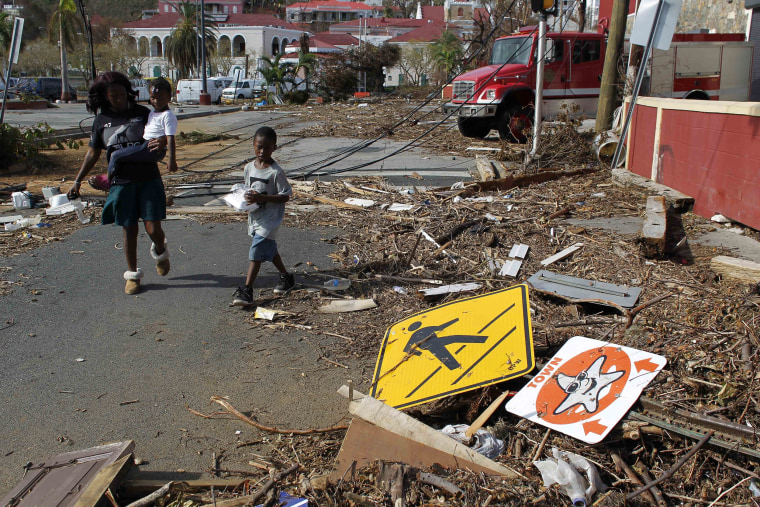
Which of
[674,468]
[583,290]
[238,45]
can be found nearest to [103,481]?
[674,468]

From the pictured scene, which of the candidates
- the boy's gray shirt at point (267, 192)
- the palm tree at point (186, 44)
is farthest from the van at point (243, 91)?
the boy's gray shirt at point (267, 192)

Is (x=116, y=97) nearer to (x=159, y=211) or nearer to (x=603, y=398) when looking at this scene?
(x=159, y=211)

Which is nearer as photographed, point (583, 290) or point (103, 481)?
point (103, 481)

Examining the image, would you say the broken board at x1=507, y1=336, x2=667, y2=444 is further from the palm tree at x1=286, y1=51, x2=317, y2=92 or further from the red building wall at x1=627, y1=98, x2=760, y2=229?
the palm tree at x1=286, y1=51, x2=317, y2=92

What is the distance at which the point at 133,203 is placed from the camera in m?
5.14

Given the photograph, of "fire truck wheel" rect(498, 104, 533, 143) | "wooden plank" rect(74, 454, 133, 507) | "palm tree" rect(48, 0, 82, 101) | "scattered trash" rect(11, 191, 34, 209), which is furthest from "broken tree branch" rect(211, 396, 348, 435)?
"palm tree" rect(48, 0, 82, 101)

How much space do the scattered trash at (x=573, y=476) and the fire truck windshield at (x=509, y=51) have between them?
14551 mm

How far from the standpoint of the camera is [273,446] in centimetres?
312

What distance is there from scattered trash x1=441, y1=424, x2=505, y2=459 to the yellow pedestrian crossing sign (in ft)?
0.70

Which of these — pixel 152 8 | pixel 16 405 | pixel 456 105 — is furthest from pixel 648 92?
pixel 152 8

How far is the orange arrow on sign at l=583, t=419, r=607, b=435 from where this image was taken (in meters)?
2.85

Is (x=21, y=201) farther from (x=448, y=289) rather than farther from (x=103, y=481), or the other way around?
(x=103, y=481)

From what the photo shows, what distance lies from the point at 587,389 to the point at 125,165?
3.91 metres

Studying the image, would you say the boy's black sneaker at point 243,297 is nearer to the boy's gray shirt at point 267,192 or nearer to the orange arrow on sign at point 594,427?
the boy's gray shirt at point 267,192
